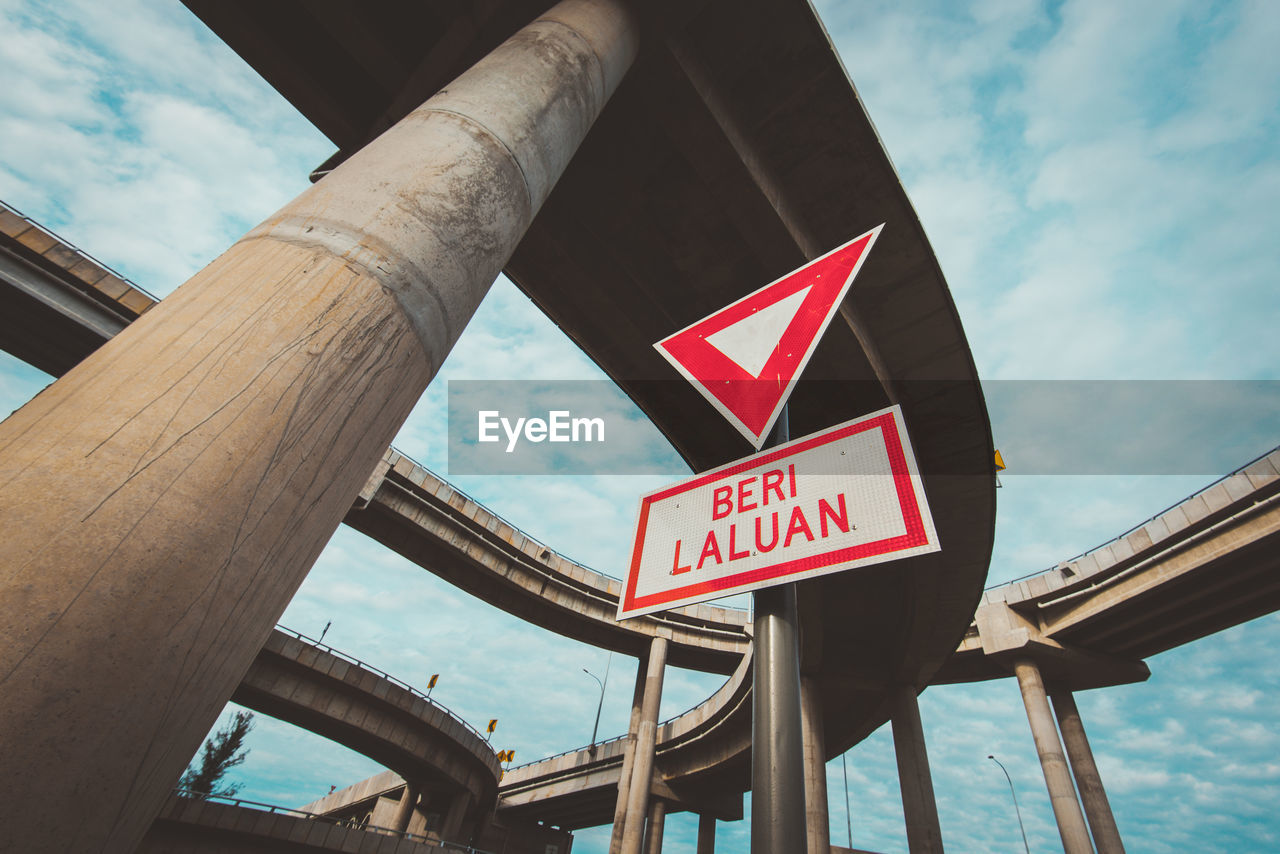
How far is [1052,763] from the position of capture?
2041cm

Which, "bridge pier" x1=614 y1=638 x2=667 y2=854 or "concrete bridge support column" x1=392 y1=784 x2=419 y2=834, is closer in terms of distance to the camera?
"bridge pier" x1=614 y1=638 x2=667 y2=854

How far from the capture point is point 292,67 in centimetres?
641

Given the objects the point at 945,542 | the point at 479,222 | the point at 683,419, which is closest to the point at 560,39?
the point at 479,222

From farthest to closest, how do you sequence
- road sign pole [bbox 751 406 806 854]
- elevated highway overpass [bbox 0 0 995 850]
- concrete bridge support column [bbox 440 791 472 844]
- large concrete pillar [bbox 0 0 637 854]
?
concrete bridge support column [bbox 440 791 472 844] < road sign pole [bbox 751 406 806 854] < elevated highway overpass [bbox 0 0 995 850] < large concrete pillar [bbox 0 0 637 854]

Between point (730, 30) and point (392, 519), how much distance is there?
851 inches

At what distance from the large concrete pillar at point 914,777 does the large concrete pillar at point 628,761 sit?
33.3ft

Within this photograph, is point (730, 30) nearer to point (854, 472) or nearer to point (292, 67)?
point (292, 67)

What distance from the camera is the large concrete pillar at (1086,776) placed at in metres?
19.4

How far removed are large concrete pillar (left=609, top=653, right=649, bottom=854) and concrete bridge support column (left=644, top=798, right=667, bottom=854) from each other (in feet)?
8.37

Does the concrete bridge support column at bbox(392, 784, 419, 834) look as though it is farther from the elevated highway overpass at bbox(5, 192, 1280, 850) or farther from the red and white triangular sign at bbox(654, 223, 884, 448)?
the red and white triangular sign at bbox(654, 223, 884, 448)

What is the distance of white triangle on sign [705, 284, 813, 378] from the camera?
3.22 m

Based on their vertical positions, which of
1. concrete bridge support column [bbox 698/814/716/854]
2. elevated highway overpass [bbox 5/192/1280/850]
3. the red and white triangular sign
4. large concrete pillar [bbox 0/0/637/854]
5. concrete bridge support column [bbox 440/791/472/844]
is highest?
elevated highway overpass [bbox 5/192/1280/850]

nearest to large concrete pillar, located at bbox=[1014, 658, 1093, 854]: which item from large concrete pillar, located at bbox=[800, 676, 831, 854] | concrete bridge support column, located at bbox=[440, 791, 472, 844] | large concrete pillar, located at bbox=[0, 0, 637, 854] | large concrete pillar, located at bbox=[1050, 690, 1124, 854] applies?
large concrete pillar, located at bbox=[1050, 690, 1124, 854]

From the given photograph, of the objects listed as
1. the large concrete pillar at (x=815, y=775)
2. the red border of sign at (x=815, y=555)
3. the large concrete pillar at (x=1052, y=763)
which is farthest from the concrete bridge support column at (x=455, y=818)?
the red border of sign at (x=815, y=555)
